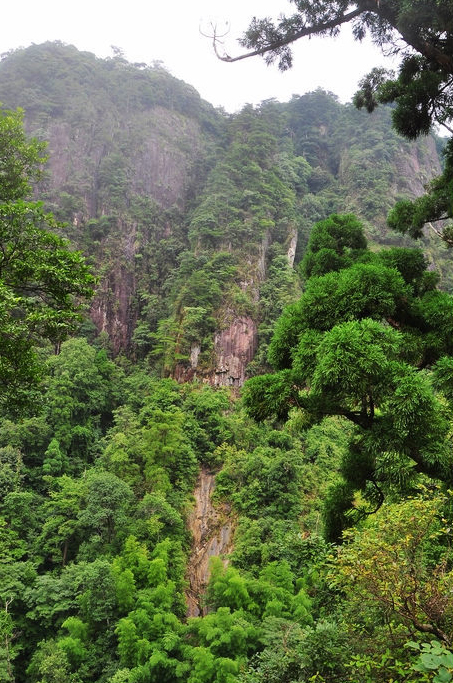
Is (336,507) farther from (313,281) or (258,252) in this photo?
(258,252)

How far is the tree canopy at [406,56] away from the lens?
4.65 meters

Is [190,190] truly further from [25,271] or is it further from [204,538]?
[25,271]

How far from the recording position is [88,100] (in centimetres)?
4431

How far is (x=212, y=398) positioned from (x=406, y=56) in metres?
17.6

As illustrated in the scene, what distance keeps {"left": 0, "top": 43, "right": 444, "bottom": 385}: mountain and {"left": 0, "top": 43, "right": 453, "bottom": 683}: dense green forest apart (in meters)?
0.22

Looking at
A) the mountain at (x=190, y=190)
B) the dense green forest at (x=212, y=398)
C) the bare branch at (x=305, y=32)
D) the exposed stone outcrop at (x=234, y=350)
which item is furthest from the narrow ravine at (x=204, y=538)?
the bare branch at (x=305, y=32)

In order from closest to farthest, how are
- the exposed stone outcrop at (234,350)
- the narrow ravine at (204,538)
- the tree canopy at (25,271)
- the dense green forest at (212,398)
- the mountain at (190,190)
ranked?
the dense green forest at (212,398)
the tree canopy at (25,271)
the narrow ravine at (204,538)
the exposed stone outcrop at (234,350)
the mountain at (190,190)

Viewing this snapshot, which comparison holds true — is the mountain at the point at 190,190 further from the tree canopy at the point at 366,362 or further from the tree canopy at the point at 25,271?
the tree canopy at the point at 25,271

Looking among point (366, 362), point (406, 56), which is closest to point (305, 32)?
point (406, 56)

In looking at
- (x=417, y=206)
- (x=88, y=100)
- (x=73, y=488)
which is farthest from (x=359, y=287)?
(x=88, y=100)

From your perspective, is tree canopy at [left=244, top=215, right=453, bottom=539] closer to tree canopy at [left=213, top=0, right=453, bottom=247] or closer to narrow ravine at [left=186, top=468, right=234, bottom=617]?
tree canopy at [left=213, top=0, right=453, bottom=247]

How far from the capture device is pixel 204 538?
669 inches

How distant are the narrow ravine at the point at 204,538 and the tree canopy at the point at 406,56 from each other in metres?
14.1

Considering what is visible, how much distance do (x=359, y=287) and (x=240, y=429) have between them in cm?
Answer: 1658
